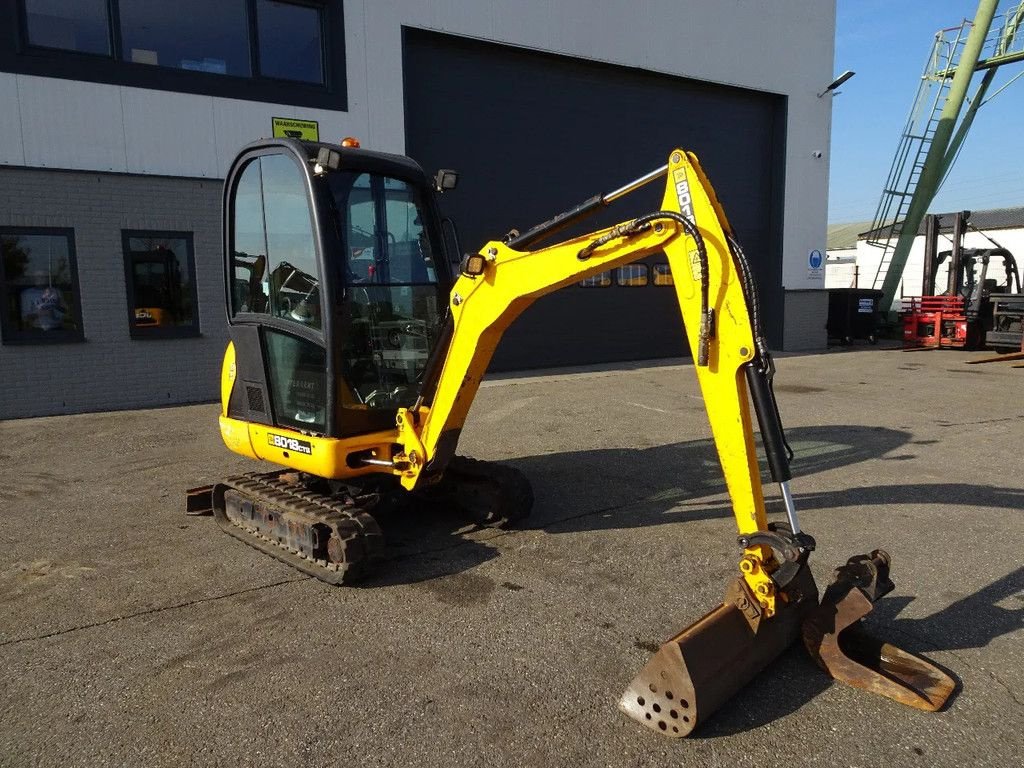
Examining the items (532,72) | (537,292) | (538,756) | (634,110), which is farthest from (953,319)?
(538,756)

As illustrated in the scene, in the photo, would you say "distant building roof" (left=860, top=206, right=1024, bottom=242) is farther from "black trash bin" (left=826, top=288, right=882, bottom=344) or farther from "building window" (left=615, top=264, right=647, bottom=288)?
"building window" (left=615, top=264, right=647, bottom=288)

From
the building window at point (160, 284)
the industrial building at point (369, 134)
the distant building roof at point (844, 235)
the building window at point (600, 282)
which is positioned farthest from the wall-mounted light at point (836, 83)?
the distant building roof at point (844, 235)

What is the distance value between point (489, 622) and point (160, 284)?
9229 millimetres

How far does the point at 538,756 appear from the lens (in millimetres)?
2826

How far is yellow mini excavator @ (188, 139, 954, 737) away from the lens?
128 inches

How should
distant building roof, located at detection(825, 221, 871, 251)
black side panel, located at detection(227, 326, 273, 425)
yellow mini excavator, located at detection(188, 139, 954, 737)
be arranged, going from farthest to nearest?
distant building roof, located at detection(825, 221, 871, 251)
black side panel, located at detection(227, 326, 273, 425)
yellow mini excavator, located at detection(188, 139, 954, 737)

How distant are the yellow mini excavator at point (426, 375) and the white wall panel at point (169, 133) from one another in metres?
6.65

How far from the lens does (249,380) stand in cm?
527

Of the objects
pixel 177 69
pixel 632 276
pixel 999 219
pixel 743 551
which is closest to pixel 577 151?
pixel 632 276

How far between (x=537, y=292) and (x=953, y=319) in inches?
730

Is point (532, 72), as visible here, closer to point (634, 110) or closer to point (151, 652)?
point (634, 110)

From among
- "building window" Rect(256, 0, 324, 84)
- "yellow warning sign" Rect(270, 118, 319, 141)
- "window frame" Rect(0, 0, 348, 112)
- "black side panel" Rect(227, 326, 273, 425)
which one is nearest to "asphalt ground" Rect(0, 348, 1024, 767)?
"black side panel" Rect(227, 326, 273, 425)

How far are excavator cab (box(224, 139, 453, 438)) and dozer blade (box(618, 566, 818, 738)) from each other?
2531 millimetres

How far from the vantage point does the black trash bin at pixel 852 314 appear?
67.7ft
